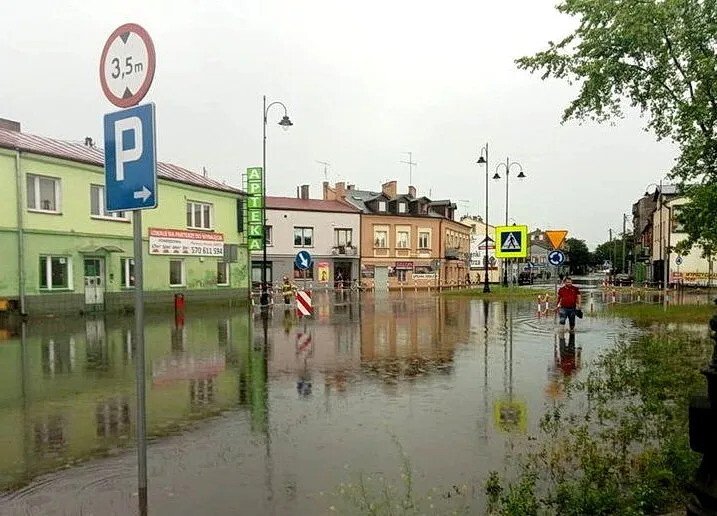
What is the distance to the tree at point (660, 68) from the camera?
58.1 ft

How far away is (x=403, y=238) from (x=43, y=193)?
147 feet

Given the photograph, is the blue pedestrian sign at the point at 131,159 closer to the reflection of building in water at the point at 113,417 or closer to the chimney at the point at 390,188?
the reflection of building in water at the point at 113,417

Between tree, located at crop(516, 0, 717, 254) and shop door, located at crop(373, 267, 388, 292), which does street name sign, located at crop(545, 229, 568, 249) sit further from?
shop door, located at crop(373, 267, 388, 292)

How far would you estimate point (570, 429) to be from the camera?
24.1 ft

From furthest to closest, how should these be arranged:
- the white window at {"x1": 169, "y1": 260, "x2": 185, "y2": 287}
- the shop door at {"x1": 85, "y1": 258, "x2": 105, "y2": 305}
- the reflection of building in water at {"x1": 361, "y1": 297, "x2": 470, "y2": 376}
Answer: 1. the white window at {"x1": 169, "y1": 260, "x2": 185, "y2": 287}
2. the shop door at {"x1": 85, "y1": 258, "x2": 105, "y2": 305}
3. the reflection of building in water at {"x1": 361, "y1": 297, "x2": 470, "y2": 376}

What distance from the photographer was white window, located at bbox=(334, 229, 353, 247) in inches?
2452

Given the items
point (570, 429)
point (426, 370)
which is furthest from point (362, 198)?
point (570, 429)

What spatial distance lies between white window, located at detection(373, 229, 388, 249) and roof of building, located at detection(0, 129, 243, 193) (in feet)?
96.4

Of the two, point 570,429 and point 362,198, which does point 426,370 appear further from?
point 362,198

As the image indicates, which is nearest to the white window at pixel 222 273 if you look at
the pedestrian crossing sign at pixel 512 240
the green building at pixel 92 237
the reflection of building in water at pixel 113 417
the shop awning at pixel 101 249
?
the green building at pixel 92 237

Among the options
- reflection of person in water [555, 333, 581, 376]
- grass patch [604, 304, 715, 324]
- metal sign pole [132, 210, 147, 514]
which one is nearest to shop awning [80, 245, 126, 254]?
reflection of person in water [555, 333, 581, 376]

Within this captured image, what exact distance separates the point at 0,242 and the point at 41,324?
436cm

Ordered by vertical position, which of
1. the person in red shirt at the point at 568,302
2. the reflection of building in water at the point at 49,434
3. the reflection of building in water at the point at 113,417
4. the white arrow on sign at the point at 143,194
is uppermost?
the white arrow on sign at the point at 143,194

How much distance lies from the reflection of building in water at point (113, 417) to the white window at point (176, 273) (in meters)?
24.2
